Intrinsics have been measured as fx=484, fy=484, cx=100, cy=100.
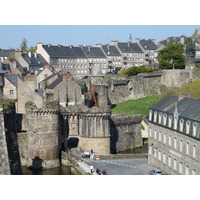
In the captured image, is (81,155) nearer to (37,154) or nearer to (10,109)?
(37,154)

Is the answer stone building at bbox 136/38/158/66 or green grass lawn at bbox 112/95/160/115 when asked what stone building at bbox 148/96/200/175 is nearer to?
green grass lawn at bbox 112/95/160/115

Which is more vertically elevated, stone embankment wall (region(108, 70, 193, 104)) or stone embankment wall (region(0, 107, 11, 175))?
stone embankment wall (region(108, 70, 193, 104))

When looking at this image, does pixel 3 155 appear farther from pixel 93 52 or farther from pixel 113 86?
pixel 93 52

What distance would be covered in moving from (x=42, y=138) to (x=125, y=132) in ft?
39.7

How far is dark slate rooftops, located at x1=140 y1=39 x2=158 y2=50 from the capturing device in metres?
106

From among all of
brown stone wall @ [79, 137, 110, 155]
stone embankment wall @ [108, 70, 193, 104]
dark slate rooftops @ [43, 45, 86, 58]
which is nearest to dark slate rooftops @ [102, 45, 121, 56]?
dark slate rooftops @ [43, 45, 86, 58]

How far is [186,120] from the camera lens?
30.6 metres

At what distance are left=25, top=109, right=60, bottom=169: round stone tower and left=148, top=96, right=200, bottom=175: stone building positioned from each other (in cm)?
845

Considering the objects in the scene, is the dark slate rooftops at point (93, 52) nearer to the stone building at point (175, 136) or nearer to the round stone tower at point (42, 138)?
the round stone tower at point (42, 138)

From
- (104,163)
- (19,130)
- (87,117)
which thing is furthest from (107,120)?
(19,130)

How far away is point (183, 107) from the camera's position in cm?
3284

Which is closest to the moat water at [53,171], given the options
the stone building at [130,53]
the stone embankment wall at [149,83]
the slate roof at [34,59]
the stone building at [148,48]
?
the stone embankment wall at [149,83]

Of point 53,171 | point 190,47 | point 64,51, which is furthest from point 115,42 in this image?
point 53,171

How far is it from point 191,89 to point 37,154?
26120 mm
